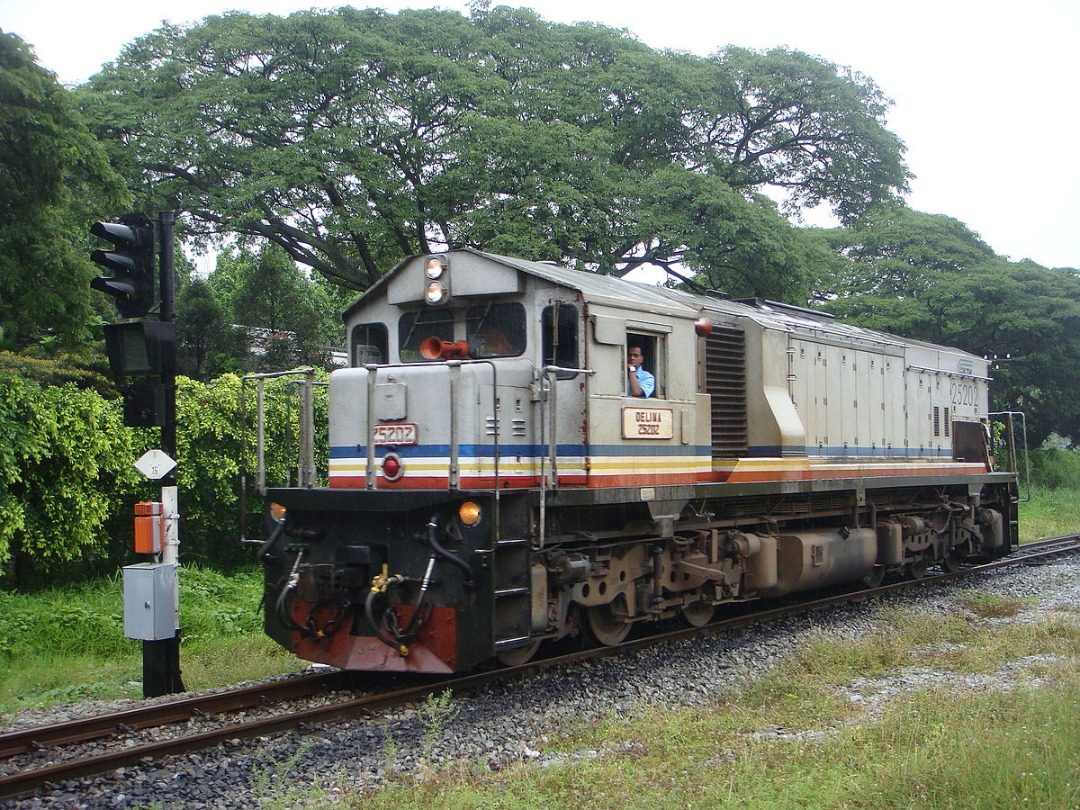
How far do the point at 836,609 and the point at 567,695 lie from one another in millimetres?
4730

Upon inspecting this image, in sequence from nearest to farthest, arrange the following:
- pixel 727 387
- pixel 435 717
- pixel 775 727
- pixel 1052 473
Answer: pixel 775 727
pixel 435 717
pixel 727 387
pixel 1052 473

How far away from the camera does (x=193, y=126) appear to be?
64.7 feet

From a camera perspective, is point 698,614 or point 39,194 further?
point 39,194

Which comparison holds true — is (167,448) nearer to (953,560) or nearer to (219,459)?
(219,459)

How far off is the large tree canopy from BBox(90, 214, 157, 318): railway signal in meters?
10.3

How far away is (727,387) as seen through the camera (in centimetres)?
949

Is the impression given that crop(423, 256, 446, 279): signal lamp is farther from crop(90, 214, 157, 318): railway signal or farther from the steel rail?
the steel rail

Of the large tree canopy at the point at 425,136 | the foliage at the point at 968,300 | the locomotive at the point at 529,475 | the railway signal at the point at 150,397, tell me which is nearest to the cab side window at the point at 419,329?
the locomotive at the point at 529,475

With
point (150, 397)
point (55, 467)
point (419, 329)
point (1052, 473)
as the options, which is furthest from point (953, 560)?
point (1052, 473)

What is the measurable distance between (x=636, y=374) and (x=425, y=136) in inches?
564

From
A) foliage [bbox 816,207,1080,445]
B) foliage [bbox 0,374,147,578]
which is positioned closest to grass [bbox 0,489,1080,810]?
foliage [bbox 0,374,147,578]

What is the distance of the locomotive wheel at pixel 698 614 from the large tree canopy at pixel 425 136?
31.4 feet

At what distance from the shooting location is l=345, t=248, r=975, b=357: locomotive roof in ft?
24.8

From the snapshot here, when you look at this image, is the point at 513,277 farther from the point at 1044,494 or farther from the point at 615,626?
the point at 1044,494
